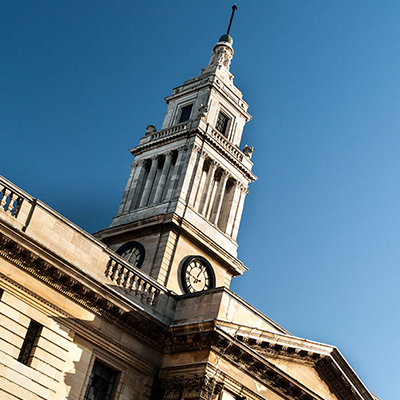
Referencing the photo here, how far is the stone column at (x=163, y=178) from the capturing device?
1810 inches

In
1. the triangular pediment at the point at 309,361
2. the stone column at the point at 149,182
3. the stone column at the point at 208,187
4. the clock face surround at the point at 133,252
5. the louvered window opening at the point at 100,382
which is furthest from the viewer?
the stone column at the point at 149,182

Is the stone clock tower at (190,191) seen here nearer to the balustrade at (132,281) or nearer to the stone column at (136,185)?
the stone column at (136,185)

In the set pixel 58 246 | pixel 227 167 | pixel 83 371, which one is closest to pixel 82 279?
pixel 58 246

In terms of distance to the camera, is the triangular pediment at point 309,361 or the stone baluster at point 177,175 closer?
the triangular pediment at point 309,361

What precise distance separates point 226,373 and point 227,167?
19.9m

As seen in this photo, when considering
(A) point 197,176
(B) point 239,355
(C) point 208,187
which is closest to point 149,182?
(A) point 197,176

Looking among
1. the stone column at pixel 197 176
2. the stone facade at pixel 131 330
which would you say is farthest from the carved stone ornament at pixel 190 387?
the stone column at pixel 197 176

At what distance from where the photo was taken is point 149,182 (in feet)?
157

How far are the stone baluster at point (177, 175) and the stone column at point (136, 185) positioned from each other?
9.58 feet

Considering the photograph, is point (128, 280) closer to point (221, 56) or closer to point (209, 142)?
point (209, 142)

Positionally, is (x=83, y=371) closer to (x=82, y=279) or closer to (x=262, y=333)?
(x=82, y=279)

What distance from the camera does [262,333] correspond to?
107 feet

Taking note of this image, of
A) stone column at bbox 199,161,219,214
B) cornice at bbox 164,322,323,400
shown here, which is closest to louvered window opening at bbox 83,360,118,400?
cornice at bbox 164,322,323,400

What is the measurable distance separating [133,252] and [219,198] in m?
7.20
